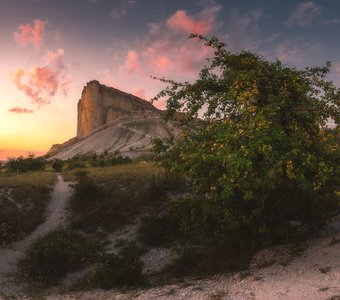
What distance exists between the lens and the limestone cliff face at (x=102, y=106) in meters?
160

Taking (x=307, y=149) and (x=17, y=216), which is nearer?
(x=307, y=149)

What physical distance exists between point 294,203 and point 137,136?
10431 centimetres

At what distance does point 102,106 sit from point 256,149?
154 m

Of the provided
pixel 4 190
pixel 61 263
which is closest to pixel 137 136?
pixel 4 190

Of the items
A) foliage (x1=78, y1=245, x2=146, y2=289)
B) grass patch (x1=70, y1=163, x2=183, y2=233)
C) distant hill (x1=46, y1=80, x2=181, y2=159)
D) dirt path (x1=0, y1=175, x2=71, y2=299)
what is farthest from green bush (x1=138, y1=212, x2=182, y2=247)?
distant hill (x1=46, y1=80, x2=181, y2=159)

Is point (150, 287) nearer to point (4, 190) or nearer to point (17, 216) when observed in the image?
point (17, 216)

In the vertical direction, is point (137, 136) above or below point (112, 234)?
above

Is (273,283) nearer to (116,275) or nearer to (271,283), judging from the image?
(271,283)

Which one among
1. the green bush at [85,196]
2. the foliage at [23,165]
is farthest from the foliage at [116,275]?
the foliage at [23,165]

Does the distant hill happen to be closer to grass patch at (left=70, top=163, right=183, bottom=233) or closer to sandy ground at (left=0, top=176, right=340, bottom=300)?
grass patch at (left=70, top=163, right=183, bottom=233)

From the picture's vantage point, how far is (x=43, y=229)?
22.8m

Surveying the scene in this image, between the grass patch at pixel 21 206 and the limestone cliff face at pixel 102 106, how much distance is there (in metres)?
126

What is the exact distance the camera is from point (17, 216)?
2352 cm

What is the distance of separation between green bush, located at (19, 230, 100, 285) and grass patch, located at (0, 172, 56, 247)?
2131mm
